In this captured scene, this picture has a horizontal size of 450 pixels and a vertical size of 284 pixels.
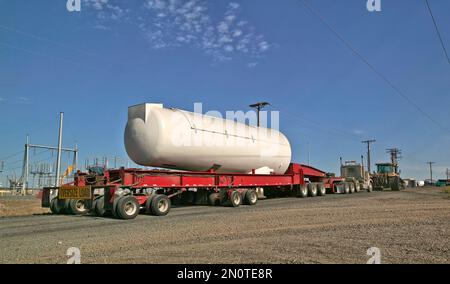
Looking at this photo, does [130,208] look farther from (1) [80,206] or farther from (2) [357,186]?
(2) [357,186]

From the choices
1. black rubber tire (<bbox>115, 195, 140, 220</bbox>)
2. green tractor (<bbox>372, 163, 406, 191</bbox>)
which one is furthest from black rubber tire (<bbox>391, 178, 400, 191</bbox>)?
black rubber tire (<bbox>115, 195, 140, 220</bbox>)

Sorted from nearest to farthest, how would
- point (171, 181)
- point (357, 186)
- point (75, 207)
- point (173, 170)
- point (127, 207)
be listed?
point (127, 207)
point (75, 207)
point (171, 181)
point (173, 170)
point (357, 186)

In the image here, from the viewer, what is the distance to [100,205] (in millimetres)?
13547

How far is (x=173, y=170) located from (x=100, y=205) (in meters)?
3.90

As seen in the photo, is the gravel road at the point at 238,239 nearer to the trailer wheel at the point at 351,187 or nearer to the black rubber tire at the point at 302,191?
the black rubber tire at the point at 302,191

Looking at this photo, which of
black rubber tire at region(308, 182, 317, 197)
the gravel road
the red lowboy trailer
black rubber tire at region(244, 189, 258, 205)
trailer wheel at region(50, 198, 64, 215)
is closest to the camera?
the gravel road

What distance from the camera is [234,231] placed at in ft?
31.0

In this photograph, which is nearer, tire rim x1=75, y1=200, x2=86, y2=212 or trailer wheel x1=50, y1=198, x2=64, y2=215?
tire rim x1=75, y1=200, x2=86, y2=212

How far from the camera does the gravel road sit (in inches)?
249

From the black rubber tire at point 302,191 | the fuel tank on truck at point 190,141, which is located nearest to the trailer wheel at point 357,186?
the black rubber tire at point 302,191

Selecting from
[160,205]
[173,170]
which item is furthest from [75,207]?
[173,170]

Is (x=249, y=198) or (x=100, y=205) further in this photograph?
(x=249, y=198)

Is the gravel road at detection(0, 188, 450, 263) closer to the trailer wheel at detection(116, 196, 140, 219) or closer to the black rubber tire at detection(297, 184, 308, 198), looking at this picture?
the trailer wheel at detection(116, 196, 140, 219)
